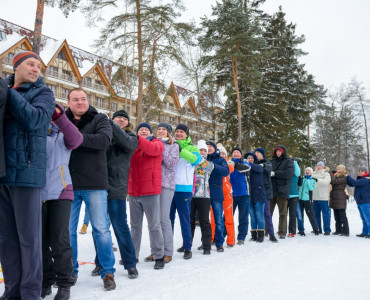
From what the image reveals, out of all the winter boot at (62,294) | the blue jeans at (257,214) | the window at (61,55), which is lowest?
the winter boot at (62,294)

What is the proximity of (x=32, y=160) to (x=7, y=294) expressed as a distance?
46.5 inches

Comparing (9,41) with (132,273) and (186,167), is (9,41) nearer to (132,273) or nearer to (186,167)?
(186,167)

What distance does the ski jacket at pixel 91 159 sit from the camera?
12.0 ft

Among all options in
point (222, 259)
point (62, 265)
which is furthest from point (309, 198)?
point (62, 265)

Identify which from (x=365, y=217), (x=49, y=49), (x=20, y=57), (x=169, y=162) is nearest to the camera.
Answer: (x=20, y=57)

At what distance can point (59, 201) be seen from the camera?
3264 mm

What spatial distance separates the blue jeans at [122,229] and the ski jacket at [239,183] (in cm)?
399

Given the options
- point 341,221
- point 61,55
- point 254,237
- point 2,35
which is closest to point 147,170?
point 254,237

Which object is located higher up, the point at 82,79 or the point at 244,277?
the point at 82,79

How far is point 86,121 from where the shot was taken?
3.84 m

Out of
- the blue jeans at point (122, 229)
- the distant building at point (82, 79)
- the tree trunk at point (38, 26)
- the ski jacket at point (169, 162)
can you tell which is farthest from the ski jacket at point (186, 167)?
the distant building at point (82, 79)

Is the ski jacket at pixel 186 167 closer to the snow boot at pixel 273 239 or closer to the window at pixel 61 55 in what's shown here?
the snow boot at pixel 273 239

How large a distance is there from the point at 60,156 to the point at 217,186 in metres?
4.00

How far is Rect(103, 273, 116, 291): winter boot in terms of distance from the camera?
3.69 metres
